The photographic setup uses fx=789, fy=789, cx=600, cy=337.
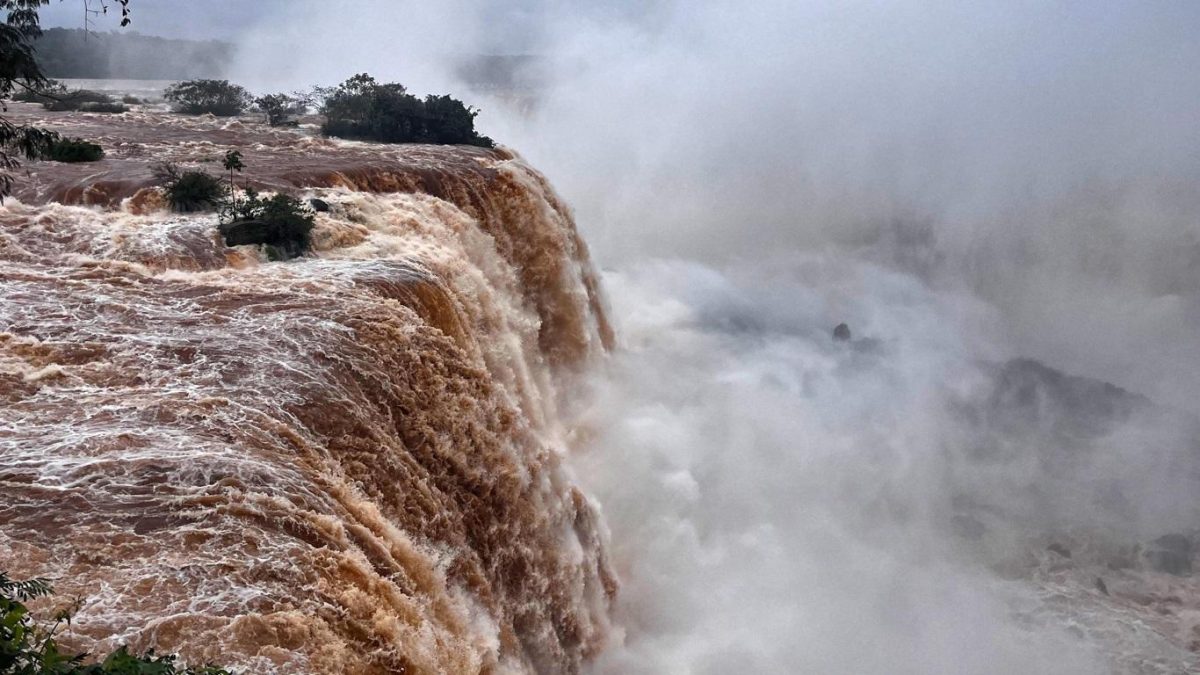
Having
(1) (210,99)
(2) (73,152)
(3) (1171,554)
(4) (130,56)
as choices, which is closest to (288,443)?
(2) (73,152)

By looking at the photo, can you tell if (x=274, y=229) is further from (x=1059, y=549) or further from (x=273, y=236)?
(x=1059, y=549)

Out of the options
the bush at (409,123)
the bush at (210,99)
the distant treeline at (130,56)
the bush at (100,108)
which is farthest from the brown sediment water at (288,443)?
the distant treeline at (130,56)

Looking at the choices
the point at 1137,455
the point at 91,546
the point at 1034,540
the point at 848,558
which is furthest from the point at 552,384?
the point at 1137,455

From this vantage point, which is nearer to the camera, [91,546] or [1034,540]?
[91,546]

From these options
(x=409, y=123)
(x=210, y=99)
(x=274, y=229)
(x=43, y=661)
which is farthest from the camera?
(x=210, y=99)

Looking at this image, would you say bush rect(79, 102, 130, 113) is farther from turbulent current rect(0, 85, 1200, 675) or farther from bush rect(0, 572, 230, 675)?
bush rect(0, 572, 230, 675)

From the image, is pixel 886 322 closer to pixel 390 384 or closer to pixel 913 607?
pixel 913 607

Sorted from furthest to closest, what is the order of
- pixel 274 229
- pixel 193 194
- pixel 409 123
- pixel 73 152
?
pixel 409 123 < pixel 73 152 < pixel 193 194 < pixel 274 229
